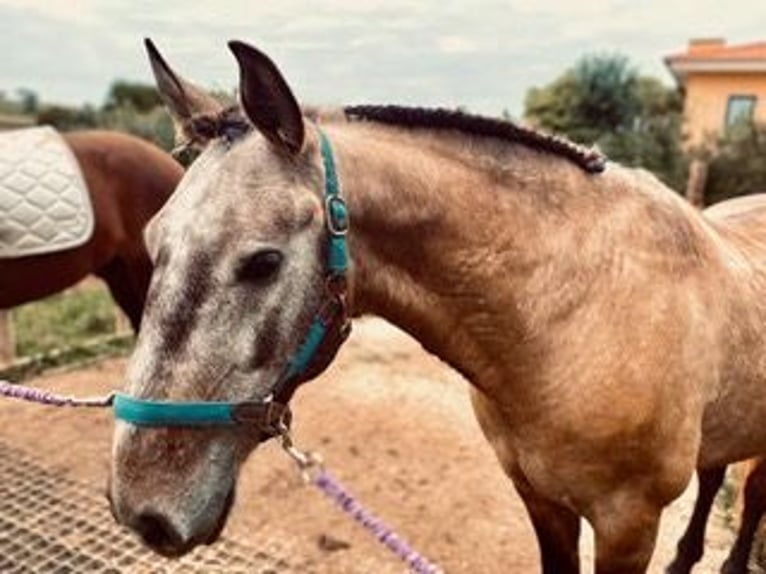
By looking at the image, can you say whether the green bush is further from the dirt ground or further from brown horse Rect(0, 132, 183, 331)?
brown horse Rect(0, 132, 183, 331)

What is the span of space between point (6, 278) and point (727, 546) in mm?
3972

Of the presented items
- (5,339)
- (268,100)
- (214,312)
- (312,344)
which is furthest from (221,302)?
(5,339)

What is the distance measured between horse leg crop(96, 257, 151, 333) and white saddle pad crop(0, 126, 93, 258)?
43 cm

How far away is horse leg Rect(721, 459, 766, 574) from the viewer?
2855 millimetres

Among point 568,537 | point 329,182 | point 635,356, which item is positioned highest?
point 329,182

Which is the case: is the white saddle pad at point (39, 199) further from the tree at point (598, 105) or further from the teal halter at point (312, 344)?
the tree at point (598, 105)

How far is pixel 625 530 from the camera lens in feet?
6.02

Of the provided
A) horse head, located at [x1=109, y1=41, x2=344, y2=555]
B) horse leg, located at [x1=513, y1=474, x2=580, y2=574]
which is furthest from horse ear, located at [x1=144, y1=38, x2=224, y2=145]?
horse leg, located at [x1=513, y1=474, x2=580, y2=574]

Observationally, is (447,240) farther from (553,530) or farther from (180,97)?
(553,530)

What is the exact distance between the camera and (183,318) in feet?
4.09

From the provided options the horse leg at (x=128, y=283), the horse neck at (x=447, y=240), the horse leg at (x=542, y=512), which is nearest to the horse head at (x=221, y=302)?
the horse neck at (x=447, y=240)

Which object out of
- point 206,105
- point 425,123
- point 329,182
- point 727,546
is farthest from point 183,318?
point 727,546

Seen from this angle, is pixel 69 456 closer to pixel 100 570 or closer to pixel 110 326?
pixel 100 570

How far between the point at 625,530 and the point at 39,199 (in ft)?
11.9
